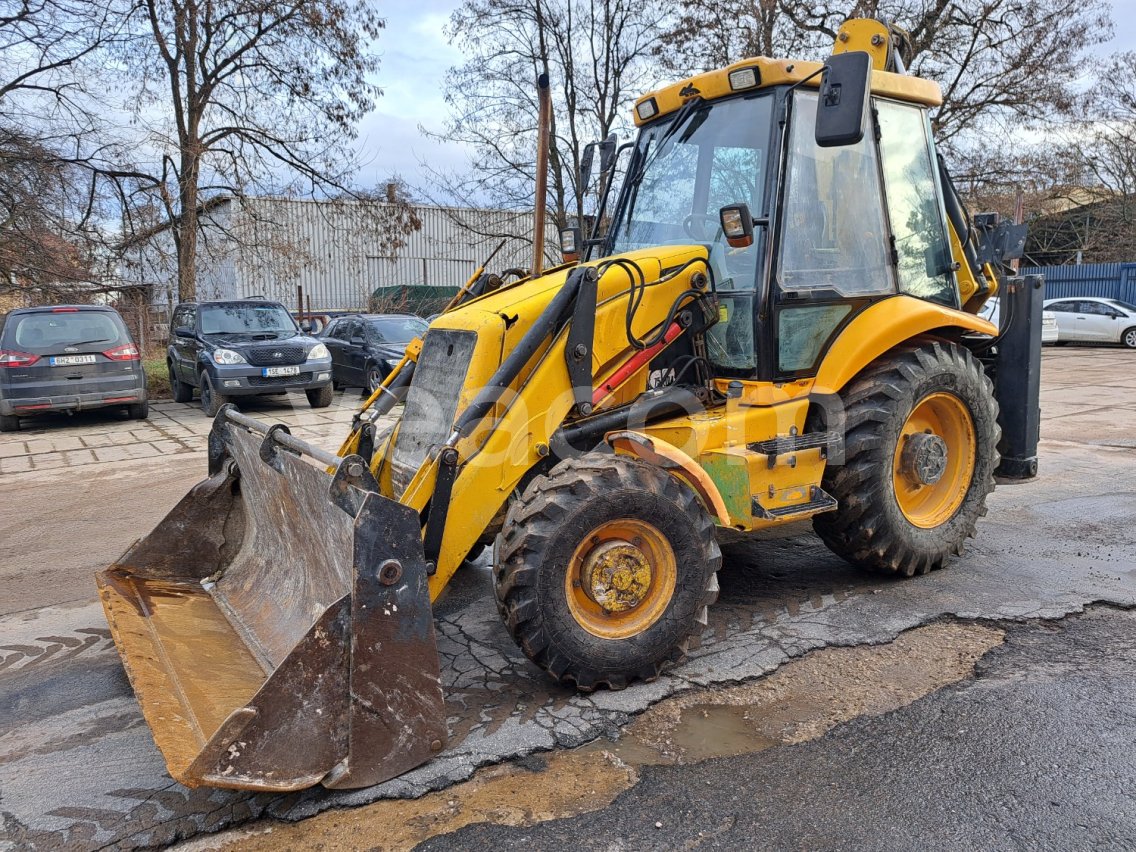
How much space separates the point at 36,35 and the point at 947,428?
17.1 m

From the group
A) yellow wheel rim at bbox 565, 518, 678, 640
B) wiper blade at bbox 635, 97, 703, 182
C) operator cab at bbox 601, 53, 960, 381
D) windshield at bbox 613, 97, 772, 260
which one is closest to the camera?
yellow wheel rim at bbox 565, 518, 678, 640

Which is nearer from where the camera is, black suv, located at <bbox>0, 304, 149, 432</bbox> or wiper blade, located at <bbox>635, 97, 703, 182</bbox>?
wiper blade, located at <bbox>635, 97, 703, 182</bbox>

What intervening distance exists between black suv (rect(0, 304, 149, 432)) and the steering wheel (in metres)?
10.3

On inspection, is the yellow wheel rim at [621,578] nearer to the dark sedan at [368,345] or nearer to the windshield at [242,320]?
the dark sedan at [368,345]

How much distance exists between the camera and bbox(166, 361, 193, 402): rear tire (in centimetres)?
1457

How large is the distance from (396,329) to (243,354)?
2825 millimetres

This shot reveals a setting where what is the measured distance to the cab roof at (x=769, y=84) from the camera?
434 centimetres

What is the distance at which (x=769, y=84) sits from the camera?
4371 mm

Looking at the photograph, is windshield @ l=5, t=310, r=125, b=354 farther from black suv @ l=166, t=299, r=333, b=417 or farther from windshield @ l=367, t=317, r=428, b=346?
windshield @ l=367, t=317, r=428, b=346

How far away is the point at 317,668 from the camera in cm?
281

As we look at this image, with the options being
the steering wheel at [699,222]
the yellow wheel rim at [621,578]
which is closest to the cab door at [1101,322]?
the steering wheel at [699,222]

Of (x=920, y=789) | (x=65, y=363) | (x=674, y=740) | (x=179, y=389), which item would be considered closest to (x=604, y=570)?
(x=674, y=740)

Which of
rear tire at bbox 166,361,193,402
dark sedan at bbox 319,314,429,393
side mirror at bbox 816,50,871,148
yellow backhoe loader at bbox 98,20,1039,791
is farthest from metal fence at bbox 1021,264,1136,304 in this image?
side mirror at bbox 816,50,871,148

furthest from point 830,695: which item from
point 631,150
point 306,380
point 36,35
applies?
point 36,35
